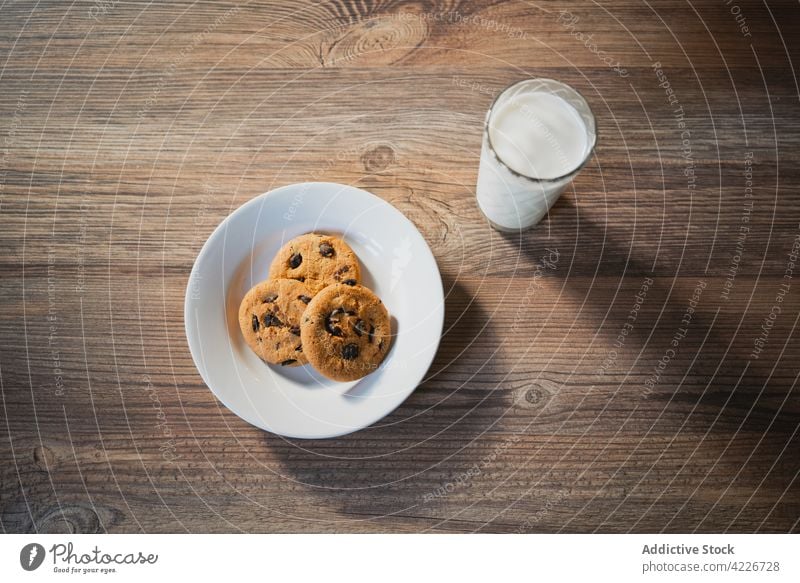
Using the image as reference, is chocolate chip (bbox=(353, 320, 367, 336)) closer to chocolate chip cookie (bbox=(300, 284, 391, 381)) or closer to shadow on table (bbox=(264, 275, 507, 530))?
chocolate chip cookie (bbox=(300, 284, 391, 381))

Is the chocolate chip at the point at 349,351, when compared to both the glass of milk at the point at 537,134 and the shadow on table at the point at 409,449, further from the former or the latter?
the glass of milk at the point at 537,134

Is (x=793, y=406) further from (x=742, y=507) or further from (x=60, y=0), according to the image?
(x=60, y=0)

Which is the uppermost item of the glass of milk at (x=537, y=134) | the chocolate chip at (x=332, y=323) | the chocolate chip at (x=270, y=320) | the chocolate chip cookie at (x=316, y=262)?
the glass of milk at (x=537, y=134)

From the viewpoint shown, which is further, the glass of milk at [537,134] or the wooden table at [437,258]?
the wooden table at [437,258]

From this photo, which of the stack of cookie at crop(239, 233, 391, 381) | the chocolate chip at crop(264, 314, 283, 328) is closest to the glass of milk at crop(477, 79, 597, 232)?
the stack of cookie at crop(239, 233, 391, 381)

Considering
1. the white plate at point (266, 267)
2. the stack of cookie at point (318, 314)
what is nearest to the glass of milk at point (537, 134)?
the white plate at point (266, 267)

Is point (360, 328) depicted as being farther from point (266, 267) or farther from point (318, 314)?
point (266, 267)
